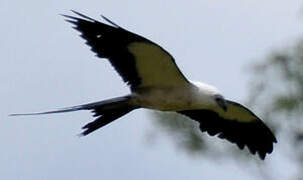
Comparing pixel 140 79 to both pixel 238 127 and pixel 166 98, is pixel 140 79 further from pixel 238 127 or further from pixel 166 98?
pixel 238 127

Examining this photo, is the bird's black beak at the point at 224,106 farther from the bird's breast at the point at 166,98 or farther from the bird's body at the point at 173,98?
the bird's breast at the point at 166,98

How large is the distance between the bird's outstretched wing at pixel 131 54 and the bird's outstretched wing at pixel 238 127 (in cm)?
69

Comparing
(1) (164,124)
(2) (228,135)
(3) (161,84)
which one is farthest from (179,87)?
(1) (164,124)

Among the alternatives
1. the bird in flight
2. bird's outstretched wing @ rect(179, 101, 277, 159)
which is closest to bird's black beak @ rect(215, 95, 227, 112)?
the bird in flight

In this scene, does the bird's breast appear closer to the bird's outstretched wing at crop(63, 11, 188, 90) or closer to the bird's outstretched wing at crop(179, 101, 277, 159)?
the bird's outstretched wing at crop(63, 11, 188, 90)

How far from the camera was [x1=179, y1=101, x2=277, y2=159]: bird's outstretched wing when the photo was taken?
1130 cm

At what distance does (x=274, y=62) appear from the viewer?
13.5m

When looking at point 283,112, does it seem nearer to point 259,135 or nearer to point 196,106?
point 259,135

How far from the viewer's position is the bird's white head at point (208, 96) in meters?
10.5

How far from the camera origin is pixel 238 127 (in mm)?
11352

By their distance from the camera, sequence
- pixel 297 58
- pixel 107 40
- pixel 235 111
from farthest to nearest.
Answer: pixel 297 58 → pixel 235 111 → pixel 107 40

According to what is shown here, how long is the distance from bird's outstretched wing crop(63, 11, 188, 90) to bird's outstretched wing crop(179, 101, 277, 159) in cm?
69

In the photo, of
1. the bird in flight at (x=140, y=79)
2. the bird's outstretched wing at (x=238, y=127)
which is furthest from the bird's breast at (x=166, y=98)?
the bird's outstretched wing at (x=238, y=127)

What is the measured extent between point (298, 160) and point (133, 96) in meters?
3.33
